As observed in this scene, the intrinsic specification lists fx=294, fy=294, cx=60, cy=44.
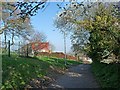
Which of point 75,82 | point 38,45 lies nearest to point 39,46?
point 38,45

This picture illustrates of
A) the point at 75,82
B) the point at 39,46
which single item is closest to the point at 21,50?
the point at 39,46

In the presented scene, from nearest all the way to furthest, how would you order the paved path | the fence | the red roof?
the paved path → the fence → the red roof

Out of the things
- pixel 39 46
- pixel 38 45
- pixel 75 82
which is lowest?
pixel 75 82

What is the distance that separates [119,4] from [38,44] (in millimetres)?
23930

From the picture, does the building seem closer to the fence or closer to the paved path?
the fence

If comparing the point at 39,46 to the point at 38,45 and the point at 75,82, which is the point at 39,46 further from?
the point at 75,82

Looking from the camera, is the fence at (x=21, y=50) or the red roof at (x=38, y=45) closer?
the fence at (x=21, y=50)

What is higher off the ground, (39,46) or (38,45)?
(38,45)

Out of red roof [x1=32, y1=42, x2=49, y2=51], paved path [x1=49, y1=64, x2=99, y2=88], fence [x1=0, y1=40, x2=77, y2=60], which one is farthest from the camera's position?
red roof [x1=32, y1=42, x2=49, y2=51]

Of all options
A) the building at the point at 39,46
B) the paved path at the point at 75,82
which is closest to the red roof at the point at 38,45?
the building at the point at 39,46

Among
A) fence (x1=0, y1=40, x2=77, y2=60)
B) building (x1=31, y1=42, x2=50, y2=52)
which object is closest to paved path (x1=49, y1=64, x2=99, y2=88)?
fence (x1=0, y1=40, x2=77, y2=60)

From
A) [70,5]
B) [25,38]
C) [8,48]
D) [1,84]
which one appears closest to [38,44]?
[25,38]

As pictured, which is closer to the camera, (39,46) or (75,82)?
(75,82)

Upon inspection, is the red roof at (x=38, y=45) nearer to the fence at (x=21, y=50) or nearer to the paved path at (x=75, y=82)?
the fence at (x=21, y=50)
